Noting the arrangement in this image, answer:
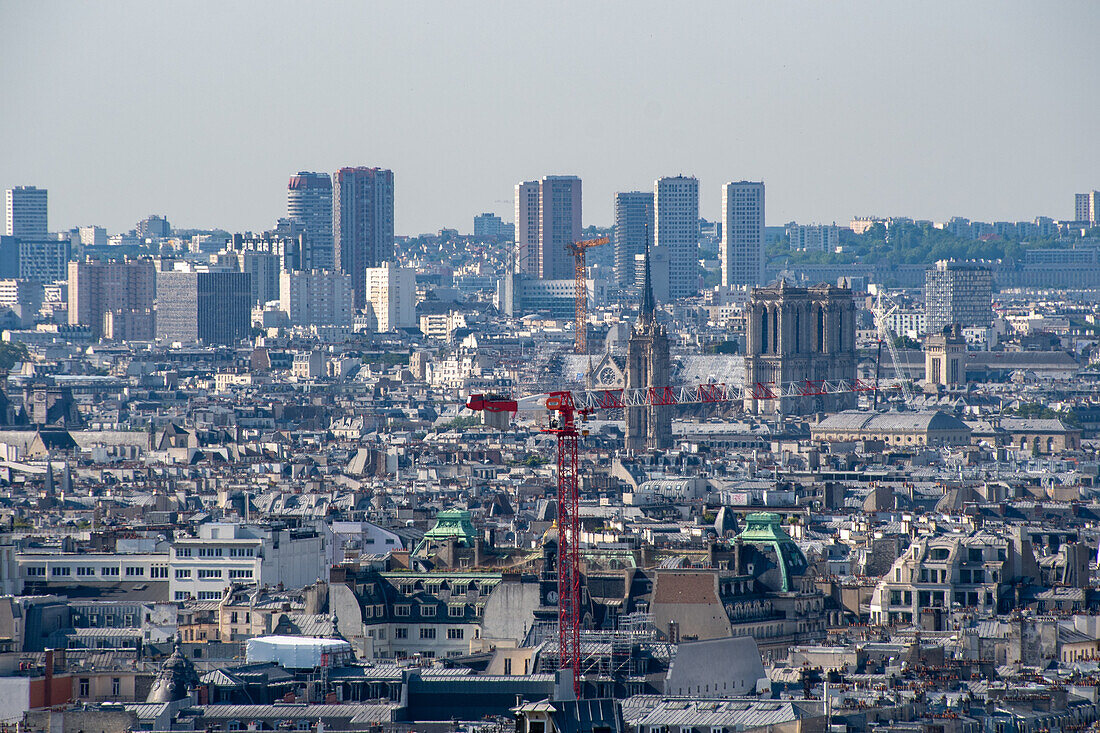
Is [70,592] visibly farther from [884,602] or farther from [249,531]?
[884,602]

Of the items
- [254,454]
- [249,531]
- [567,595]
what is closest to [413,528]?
[249,531]

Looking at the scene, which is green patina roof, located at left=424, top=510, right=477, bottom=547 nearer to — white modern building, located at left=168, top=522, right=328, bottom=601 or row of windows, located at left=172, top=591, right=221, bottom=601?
white modern building, located at left=168, top=522, right=328, bottom=601

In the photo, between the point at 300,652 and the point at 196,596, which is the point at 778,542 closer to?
the point at 196,596

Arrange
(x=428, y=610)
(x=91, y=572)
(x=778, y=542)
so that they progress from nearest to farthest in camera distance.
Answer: (x=428, y=610) < (x=778, y=542) < (x=91, y=572)

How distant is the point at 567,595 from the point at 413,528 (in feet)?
106

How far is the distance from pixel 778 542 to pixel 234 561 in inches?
549

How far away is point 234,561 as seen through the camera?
8775 cm

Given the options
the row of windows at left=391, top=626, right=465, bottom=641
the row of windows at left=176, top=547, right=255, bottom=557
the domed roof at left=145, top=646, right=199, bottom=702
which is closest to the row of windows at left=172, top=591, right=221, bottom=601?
the row of windows at left=176, top=547, right=255, bottom=557

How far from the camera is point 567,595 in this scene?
72.5 meters

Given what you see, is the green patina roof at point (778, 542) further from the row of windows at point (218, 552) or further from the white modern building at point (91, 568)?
the white modern building at point (91, 568)

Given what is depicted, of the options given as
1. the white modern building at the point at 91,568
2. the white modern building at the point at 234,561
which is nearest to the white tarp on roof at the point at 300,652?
the white modern building at the point at 234,561

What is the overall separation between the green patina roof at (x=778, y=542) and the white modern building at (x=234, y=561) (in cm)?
1133

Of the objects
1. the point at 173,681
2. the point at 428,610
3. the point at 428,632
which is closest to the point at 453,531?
the point at 428,610

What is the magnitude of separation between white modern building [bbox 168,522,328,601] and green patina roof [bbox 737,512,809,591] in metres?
11.3
